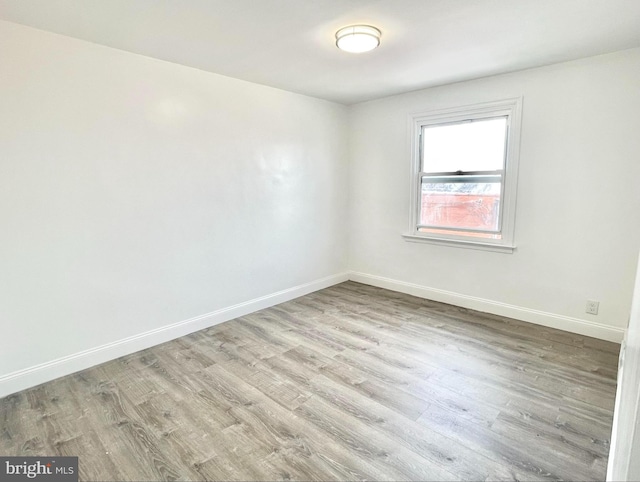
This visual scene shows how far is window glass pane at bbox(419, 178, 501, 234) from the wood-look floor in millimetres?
1175

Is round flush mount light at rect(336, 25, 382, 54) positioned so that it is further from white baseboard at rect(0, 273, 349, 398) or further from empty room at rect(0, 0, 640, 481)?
white baseboard at rect(0, 273, 349, 398)

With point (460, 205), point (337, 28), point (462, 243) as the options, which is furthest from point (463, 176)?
point (337, 28)

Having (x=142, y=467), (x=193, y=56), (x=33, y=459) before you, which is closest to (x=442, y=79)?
(x=193, y=56)

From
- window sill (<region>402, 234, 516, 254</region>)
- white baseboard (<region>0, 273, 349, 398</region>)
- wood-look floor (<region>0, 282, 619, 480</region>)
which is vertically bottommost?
wood-look floor (<region>0, 282, 619, 480</region>)

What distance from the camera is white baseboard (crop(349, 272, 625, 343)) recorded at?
3080 mm

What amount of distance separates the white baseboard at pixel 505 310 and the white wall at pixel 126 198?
148 centimetres

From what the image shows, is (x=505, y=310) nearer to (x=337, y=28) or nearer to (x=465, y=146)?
(x=465, y=146)

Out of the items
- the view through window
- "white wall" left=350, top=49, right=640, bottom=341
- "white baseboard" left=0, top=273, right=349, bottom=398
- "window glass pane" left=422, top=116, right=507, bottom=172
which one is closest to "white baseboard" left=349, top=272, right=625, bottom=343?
"white wall" left=350, top=49, right=640, bottom=341

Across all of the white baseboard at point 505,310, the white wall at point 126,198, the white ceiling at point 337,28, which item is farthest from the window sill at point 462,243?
the white ceiling at point 337,28

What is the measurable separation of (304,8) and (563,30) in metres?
1.83

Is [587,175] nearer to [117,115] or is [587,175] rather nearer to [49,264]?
[117,115]

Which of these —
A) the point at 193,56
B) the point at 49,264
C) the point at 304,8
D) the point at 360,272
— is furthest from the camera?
the point at 360,272

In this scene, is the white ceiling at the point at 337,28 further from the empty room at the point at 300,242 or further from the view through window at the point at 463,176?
the view through window at the point at 463,176

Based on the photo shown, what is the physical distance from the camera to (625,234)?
9.47 ft
